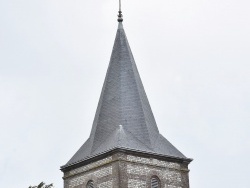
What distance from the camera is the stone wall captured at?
42688 millimetres

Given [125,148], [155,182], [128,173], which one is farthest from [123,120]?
[155,182]

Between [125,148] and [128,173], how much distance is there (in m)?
1.18

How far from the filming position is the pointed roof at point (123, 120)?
144 ft

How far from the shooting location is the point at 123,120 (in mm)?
44375

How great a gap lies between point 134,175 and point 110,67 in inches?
261

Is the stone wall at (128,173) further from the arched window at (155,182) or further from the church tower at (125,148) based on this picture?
the arched window at (155,182)

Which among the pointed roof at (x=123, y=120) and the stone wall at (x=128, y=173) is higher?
the pointed roof at (x=123, y=120)

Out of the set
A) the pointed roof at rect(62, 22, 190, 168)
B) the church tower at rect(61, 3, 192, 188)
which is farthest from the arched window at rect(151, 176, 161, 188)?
the pointed roof at rect(62, 22, 190, 168)

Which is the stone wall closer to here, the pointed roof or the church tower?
the church tower

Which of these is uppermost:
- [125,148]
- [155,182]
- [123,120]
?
[123,120]

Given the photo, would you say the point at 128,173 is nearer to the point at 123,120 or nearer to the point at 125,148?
the point at 125,148

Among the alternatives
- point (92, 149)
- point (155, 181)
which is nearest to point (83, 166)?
point (92, 149)

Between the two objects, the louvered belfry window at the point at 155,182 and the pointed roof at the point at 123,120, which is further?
the pointed roof at the point at 123,120

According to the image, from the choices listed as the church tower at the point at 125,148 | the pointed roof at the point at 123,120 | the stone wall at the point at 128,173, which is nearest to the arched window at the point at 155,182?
the church tower at the point at 125,148
